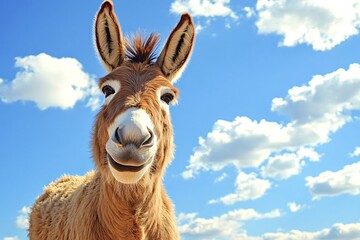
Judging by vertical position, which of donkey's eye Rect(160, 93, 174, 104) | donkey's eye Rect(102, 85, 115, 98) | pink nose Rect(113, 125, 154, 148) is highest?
donkey's eye Rect(102, 85, 115, 98)

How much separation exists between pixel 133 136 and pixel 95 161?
4.94 ft

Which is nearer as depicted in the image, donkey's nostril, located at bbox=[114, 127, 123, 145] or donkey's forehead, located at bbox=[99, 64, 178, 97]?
donkey's nostril, located at bbox=[114, 127, 123, 145]

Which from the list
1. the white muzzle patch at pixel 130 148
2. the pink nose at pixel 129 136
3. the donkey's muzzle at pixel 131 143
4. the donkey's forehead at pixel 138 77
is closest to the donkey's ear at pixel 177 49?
the donkey's forehead at pixel 138 77

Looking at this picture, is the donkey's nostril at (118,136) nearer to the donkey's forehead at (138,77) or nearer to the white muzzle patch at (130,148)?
the white muzzle patch at (130,148)

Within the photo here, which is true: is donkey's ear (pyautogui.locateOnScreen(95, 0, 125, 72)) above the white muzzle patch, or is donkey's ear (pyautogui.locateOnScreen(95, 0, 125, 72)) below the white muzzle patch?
above

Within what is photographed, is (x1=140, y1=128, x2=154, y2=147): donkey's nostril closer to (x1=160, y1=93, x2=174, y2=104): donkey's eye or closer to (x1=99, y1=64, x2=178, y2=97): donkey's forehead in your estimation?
(x1=99, y1=64, x2=178, y2=97): donkey's forehead

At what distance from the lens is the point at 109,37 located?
759 cm

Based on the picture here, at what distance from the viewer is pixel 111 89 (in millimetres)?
6871

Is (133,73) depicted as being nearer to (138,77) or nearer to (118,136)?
(138,77)

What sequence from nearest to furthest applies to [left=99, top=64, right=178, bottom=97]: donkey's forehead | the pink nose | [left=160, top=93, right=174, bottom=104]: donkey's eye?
the pink nose
[left=99, top=64, right=178, bottom=97]: donkey's forehead
[left=160, top=93, right=174, bottom=104]: donkey's eye

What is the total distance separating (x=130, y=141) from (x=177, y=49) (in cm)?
270

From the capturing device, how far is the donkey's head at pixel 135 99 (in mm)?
5574

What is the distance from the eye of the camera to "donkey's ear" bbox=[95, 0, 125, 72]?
24.4 ft

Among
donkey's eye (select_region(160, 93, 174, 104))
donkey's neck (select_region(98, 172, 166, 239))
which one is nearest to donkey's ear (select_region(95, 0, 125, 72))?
donkey's eye (select_region(160, 93, 174, 104))
